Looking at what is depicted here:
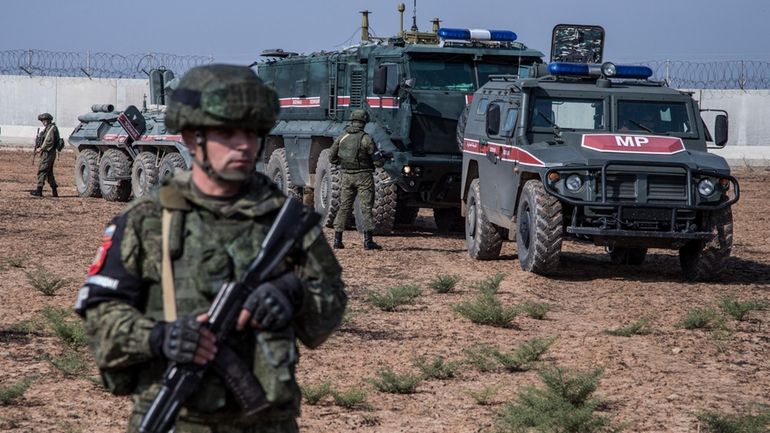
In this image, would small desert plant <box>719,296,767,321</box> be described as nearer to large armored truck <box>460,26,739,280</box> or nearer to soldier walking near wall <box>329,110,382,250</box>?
large armored truck <box>460,26,739,280</box>

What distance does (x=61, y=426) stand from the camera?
6941 mm

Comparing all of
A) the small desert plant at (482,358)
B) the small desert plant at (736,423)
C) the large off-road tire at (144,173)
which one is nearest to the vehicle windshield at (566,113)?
the small desert plant at (482,358)

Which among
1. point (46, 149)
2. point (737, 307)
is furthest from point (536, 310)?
point (46, 149)

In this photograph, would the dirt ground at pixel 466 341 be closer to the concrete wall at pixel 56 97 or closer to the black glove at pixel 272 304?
the black glove at pixel 272 304

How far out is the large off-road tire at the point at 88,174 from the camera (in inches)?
934

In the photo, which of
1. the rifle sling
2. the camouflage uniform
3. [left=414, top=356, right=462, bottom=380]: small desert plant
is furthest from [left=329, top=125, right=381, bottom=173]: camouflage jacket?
the rifle sling

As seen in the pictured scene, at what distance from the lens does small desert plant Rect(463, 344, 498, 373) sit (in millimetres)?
8672

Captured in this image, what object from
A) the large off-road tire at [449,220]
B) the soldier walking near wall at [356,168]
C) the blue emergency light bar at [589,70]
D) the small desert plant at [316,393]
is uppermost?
the blue emergency light bar at [589,70]

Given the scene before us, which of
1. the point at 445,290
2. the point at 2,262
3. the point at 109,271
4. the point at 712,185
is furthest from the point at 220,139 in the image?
the point at 2,262

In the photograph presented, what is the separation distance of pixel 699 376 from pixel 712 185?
4.23 m

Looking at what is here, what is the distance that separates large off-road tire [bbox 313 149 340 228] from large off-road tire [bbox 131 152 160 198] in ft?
12.9

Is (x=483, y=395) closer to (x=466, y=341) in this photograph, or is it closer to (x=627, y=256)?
(x=466, y=341)

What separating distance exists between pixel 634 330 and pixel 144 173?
1310 centimetres

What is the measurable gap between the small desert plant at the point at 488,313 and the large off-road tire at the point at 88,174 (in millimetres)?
14388
